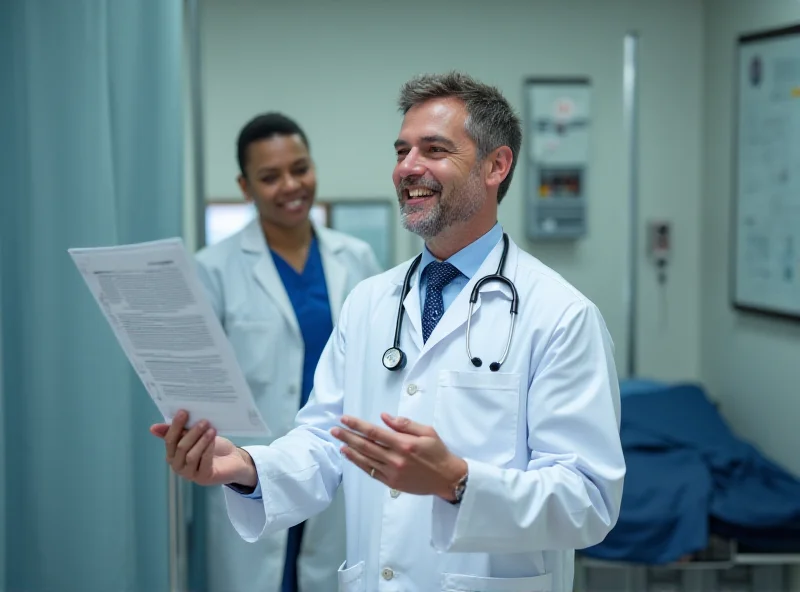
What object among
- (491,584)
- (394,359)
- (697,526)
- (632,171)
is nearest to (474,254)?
(394,359)

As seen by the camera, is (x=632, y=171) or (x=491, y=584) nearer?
(x=491, y=584)

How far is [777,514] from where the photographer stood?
2705mm

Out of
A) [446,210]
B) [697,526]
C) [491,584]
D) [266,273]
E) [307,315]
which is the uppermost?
[446,210]

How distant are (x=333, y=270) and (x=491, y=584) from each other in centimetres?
113

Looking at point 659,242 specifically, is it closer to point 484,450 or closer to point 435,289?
point 435,289

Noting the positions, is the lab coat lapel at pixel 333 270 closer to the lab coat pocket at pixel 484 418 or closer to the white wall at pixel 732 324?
the lab coat pocket at pixel 484 418

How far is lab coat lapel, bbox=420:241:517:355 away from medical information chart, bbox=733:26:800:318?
2108 mm

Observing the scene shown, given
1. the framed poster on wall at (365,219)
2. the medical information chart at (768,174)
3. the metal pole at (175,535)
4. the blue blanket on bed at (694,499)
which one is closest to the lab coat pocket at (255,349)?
the metal pole at (175,535)

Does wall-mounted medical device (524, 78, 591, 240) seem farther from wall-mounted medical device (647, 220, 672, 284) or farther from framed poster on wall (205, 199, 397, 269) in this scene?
framed poster on wall (205, 199, 397, 269)

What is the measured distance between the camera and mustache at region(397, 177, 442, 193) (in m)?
1.43

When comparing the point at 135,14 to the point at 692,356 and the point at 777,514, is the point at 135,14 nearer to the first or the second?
the point at 777,514

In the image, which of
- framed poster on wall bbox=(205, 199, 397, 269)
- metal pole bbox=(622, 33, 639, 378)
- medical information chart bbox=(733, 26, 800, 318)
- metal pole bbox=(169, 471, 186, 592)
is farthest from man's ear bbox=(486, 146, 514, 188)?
metal pole bbox=(622, 33, 639, 378)

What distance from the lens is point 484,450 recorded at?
1311 mm

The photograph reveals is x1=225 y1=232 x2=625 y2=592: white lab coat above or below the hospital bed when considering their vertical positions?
above
